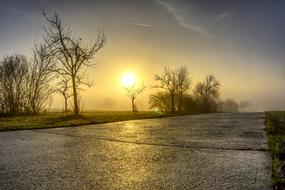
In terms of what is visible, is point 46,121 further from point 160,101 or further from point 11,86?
point 160,101

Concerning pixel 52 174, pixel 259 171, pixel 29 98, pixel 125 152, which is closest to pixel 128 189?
pixel 52 174

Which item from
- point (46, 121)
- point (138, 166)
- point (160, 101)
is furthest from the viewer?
point (160, 101)

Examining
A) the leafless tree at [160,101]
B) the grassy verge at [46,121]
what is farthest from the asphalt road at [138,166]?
the leafless tree at [160,101]

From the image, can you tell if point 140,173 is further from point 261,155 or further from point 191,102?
point 191,102

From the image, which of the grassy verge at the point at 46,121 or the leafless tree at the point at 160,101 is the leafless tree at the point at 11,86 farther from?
the leafless tree at the point at 160,101

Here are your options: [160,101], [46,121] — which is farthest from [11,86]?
[160,101]

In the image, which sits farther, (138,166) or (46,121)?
(46,121)

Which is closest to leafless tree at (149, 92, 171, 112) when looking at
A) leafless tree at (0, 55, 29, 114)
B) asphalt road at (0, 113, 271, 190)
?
leafless tree at (0, 55, 29, 114)

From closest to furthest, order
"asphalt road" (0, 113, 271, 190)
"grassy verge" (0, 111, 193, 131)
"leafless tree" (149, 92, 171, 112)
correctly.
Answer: "asphalt road" (0, 113, 271, 190) → "grassy verge" (0, 111, 193, 131) → "leafless tree" (149, 92, 171, 112)

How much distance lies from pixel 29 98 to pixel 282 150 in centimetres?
3353

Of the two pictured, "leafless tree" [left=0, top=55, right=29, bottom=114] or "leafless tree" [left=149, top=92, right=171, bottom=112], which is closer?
"leafless tree" [left=0, top=55, right=29, bottom=114]

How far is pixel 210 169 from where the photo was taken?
223 inches

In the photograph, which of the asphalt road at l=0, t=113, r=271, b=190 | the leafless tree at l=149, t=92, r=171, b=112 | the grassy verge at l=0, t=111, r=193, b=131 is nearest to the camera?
the asphalt road at l=0, t=113, r=271, b=190

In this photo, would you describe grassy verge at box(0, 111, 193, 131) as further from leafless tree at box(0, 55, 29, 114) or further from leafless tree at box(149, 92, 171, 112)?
leafless tree at box(149, 92, 171, 112)
